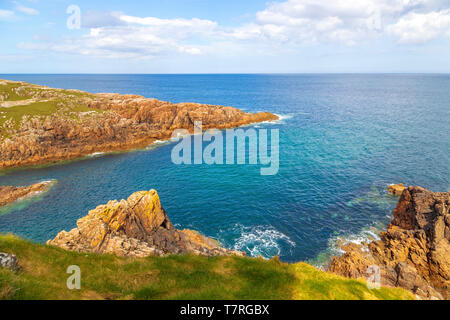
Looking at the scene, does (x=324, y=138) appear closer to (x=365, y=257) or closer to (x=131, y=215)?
(x=365, y=257)

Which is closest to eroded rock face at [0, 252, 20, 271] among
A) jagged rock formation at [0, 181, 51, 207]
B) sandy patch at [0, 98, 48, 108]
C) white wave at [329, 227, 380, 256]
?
white wave at [329, 227, 380, 256]

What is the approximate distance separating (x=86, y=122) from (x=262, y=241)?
76.9m

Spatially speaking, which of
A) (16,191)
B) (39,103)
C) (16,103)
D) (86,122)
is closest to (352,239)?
(16,191)

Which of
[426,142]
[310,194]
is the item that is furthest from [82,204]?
[426,142]

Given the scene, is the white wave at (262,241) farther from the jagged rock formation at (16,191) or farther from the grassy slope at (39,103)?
the grassy slope at (39,103)

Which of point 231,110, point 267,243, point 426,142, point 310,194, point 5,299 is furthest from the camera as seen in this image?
point 231,110

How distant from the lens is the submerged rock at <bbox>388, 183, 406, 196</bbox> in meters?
49.6

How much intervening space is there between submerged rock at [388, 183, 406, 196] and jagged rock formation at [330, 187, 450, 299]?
35.3 ft

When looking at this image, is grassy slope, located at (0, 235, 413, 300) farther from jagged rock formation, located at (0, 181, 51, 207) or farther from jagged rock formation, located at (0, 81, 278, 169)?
jagged rock formation, located at (0, 81, 278, 169)

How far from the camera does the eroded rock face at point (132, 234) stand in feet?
77.2

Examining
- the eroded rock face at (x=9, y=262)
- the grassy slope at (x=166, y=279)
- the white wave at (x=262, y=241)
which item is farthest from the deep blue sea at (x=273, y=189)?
the eroded rock face at (x=9, y=262)

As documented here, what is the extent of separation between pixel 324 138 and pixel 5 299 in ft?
303

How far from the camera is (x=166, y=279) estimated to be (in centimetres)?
1548
